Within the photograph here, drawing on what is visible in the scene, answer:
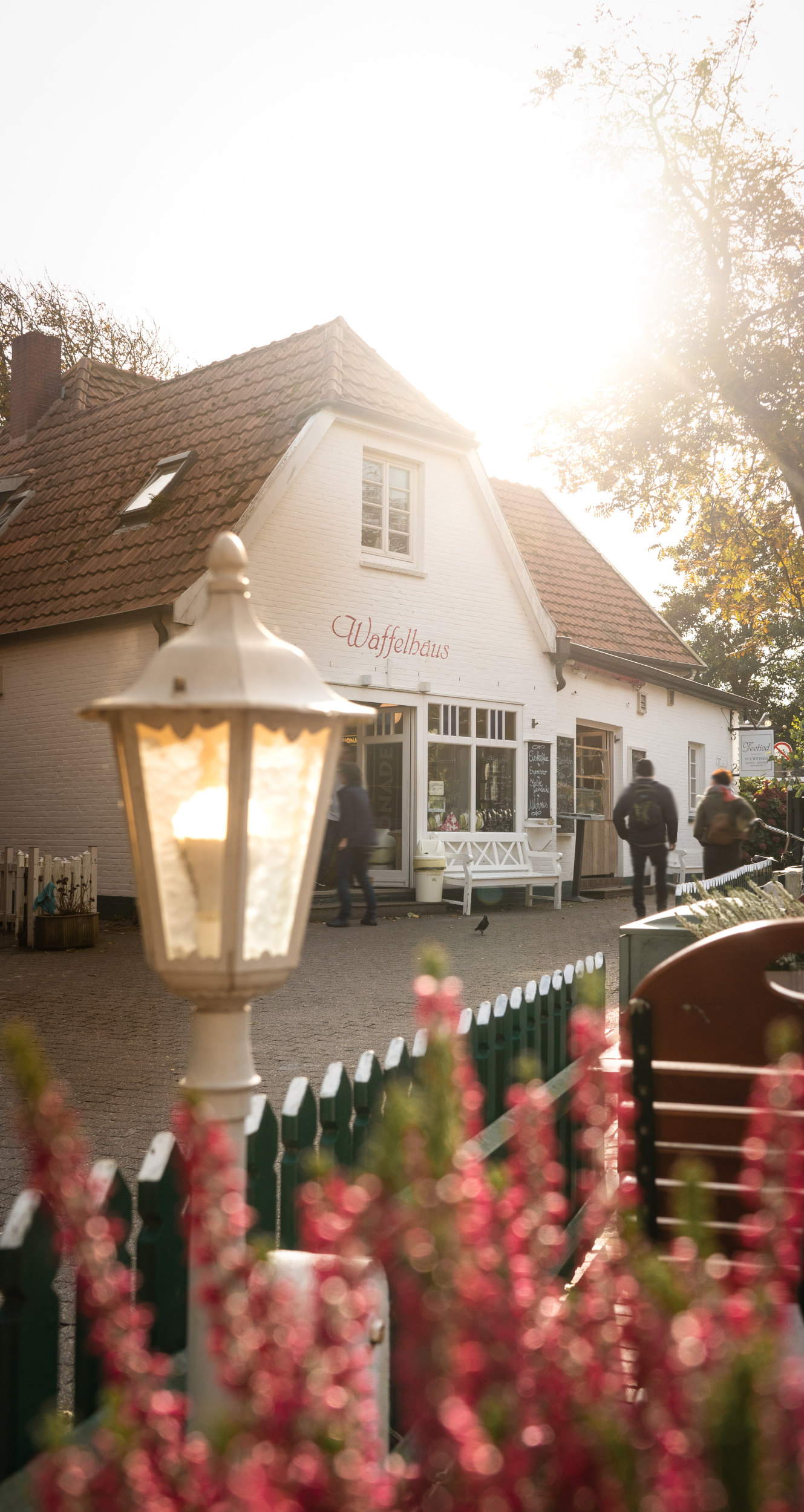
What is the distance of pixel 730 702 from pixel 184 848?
2573 centimetres

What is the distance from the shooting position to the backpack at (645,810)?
537 inches

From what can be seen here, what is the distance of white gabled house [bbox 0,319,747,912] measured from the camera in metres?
15.3

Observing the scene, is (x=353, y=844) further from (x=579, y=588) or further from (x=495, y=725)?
(x=579, y=588)

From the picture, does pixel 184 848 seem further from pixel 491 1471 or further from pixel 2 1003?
pixel 2 1003

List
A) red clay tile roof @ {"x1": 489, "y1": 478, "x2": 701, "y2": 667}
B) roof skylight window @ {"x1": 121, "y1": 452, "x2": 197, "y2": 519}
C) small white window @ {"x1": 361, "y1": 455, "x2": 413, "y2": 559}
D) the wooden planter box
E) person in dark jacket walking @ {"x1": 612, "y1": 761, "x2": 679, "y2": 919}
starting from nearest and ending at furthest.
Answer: the wooden planter box < person in dark jacket walking @ {"x1": 612, "y1": 761, "x2": 679, "y2": 919} < roof skylight window @ {"x1": 121, "y1": 452, "x2": 197, "y2": 519} < small white window @ {"x1": 361, "y1": 455, "x2": 413, "y2": 559} < red clay tile roof @ {"x1": 489, "y1": 478, "x2": 701, "y2": 667}

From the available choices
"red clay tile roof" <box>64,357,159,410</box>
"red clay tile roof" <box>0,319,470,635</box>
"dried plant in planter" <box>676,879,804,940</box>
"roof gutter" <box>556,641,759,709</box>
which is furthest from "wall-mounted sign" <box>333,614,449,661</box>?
"dried plant in planter" <box>676,879,804,940</box>

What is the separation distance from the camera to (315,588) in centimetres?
1595

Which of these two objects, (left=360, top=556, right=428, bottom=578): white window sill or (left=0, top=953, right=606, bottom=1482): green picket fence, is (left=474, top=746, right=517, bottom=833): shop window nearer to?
(left=360, top=556, right=428, bottom=578): white window sill

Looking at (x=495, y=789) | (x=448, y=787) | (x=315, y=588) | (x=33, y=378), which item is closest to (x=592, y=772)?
(x=495, y=789)

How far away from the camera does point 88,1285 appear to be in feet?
4.32

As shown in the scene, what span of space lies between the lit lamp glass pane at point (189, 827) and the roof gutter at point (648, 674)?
721 inches

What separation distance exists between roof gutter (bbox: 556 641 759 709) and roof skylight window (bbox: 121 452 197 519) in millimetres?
6833

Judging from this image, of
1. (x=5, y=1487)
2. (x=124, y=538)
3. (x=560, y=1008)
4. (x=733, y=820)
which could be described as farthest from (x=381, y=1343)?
(x=124, y=538)

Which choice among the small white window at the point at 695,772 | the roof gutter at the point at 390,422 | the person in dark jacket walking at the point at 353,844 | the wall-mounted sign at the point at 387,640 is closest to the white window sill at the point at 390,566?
the wall-mounted sign at the point at 387,640
